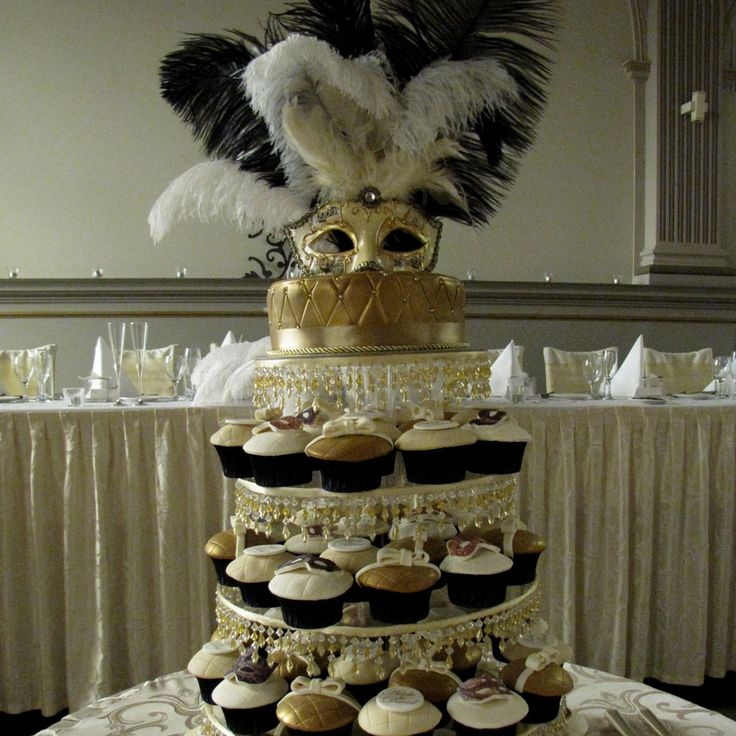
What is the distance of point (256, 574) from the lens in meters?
1.13

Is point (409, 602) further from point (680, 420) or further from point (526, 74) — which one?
point (680, 420)

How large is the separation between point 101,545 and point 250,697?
1087 mm

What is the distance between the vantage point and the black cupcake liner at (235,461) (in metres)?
1.22

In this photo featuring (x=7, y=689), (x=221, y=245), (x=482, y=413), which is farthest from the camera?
(x=221, y=245)

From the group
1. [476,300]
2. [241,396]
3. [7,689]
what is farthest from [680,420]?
[476,300]

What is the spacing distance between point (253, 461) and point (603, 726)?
0.90m

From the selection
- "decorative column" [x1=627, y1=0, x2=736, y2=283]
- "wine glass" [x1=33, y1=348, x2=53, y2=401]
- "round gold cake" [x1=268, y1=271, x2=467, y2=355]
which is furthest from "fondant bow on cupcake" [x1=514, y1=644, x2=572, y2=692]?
"decorative column" [x1=627, y1=0, x2=736, y2=283]

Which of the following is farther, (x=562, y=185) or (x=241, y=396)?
(x=562, y=185)

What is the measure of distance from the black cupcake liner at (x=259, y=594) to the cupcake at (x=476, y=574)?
0.94 feet

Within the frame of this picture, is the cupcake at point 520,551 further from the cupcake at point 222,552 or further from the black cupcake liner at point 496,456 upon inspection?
the cupcake at point 222,552

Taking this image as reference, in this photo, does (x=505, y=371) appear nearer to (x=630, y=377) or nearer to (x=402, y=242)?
(x=630, y=377)

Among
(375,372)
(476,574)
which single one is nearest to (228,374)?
(375,372)

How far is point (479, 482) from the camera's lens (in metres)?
1.11

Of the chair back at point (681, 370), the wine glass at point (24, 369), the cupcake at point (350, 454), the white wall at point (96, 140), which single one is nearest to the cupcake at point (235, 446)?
the cupcake at point (350, 454)
